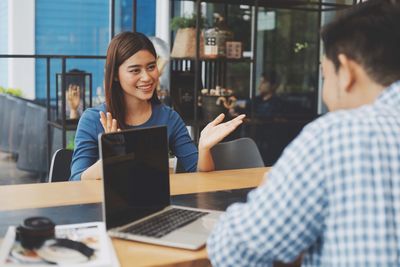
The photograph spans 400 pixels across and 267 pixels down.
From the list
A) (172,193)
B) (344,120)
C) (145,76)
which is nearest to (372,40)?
(344,120)

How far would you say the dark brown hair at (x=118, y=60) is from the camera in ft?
7.99

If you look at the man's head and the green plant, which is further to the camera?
the green plant

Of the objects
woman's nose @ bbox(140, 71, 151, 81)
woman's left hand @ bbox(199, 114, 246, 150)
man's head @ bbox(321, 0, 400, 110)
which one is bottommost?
woman's left hand @ bbox(199, 114, 246, 150)

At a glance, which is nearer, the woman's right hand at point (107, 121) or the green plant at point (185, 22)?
the woman's right hand at point (107, 121)

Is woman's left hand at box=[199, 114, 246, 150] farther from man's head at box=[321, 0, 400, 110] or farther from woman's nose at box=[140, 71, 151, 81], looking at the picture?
man's head at box=[321, 0, 400, 110]

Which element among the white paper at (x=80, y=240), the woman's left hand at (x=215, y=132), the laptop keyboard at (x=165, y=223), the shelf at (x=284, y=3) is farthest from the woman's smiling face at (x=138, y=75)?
the shelf at (x=284, y=3)

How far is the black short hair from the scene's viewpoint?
1020 millimetres

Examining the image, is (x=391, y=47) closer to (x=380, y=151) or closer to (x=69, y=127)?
(x=380, y=151)

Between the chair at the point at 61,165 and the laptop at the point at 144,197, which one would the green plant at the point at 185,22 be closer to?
the chair at the point at 61,165

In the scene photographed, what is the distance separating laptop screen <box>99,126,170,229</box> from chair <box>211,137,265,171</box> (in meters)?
0.97

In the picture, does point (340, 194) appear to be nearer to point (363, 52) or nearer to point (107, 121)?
point (363, 52)

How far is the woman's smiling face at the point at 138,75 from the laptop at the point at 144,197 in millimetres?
787

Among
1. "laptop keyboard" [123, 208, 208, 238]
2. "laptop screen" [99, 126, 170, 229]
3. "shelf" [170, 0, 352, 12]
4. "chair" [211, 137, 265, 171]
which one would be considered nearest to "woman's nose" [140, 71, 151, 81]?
"chair" [211, 137, 265, 171]

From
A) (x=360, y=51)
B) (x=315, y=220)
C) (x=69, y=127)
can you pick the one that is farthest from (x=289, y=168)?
(x=69, y=127)
